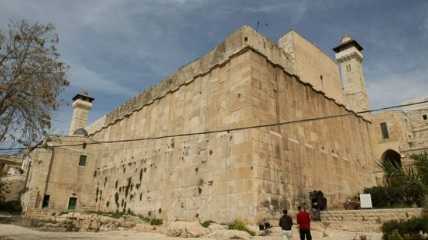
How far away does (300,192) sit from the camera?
14.0 meters

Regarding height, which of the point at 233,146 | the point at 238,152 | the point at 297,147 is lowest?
the point at 238,152

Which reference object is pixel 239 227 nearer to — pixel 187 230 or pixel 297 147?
pixel 187 230

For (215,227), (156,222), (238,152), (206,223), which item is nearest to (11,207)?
(156,222)

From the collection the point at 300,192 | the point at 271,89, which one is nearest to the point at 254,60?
the point at 271,89

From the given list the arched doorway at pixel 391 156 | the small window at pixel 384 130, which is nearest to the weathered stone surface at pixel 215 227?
the arched doorway at pixel 391 156

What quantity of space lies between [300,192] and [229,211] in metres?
3.75

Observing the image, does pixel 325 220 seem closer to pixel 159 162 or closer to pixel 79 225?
pixel 159 162

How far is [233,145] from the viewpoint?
42.8 feet

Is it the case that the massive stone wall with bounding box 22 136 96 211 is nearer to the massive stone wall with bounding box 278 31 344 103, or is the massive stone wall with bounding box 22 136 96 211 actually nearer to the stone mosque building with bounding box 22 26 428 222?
the stone mosque building with bounding box 22 26 428 222

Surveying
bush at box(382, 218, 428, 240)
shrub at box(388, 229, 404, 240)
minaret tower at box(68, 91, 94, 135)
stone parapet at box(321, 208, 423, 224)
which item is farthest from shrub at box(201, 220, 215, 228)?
minaret tower at box(68, 91, 94, 135)

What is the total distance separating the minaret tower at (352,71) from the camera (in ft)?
98.9

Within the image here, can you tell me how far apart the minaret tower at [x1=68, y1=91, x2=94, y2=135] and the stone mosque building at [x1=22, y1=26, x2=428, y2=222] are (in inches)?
398

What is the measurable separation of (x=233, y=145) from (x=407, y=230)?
679cm

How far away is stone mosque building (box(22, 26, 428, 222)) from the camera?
12914 mm
